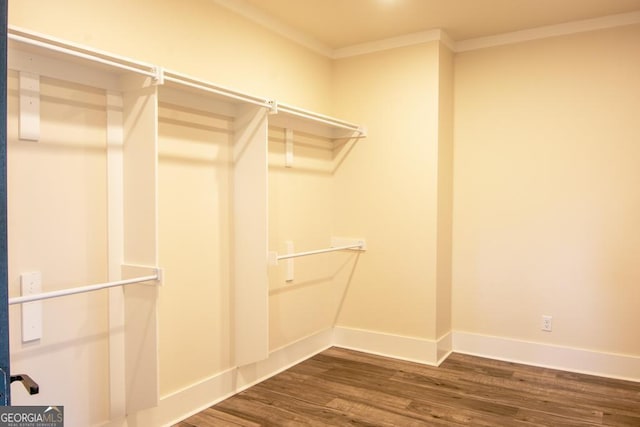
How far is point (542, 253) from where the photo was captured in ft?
12.4

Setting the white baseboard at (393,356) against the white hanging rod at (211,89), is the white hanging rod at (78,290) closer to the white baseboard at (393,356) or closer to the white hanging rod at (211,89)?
the white baseboard at (393,356)

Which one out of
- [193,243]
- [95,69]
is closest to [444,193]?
[193,243]

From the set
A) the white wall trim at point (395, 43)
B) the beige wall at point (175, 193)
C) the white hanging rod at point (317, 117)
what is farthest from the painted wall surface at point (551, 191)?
the beige wall at point (175, 193)

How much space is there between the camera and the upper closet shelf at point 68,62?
76.2 inches

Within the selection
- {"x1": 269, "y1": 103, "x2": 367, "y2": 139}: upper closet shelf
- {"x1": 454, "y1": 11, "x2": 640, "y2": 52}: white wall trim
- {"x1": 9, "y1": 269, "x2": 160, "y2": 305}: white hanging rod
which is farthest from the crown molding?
{"x1": 9, "y1": 269, "x2": 160, "y2": 305}: white hanging rod

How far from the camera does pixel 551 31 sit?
3.69 m

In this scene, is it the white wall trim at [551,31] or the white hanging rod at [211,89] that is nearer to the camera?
the white hanging rod at [211,89]

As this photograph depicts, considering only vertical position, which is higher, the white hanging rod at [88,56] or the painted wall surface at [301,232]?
the white hanging rod at [88,56]

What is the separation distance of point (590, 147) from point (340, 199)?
1.96m

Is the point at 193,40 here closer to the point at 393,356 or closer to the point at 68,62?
the point at 68,62

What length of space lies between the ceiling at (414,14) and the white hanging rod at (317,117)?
2.25ft

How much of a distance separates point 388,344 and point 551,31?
273 centimetres

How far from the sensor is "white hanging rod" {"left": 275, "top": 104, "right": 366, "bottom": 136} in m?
3.24

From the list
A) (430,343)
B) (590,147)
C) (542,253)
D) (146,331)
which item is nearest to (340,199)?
(430,343)
